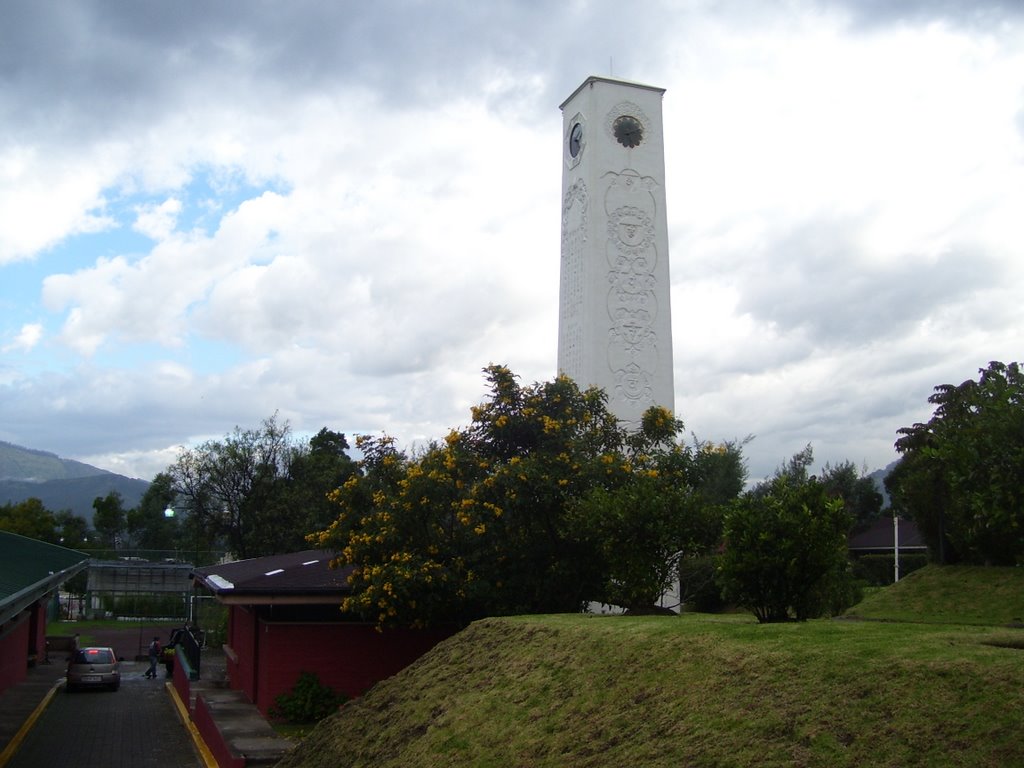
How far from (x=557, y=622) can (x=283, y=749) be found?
23.2 feet

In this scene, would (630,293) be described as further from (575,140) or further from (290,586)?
(290,586)

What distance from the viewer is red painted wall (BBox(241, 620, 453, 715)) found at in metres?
21.4

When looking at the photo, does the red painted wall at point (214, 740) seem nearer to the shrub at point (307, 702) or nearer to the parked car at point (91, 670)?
the shrub at point (307, 702)

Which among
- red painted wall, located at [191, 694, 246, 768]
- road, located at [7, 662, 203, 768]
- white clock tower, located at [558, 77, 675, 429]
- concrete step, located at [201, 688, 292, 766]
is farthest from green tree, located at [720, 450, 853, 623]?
white clock tower, located at [558, 77, 675, 429]

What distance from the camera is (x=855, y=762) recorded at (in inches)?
267

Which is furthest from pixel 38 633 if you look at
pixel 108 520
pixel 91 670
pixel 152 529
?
pixel 108 520

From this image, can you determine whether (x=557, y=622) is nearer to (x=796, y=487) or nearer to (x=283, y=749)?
(x=796, y=487)

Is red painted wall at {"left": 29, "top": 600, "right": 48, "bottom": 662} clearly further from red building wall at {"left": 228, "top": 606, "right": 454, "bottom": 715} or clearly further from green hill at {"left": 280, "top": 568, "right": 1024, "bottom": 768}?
green hill at {"left": 280, "top": 568, "right": 1024, "bottom": 768}

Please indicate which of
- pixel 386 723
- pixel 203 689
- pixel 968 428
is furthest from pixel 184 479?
pixel 968 428

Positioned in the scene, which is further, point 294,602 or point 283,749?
point 294,602

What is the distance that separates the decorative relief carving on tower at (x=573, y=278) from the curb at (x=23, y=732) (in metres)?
18.6

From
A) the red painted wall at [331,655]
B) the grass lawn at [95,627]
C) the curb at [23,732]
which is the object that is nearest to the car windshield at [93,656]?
the curb at [23,732]

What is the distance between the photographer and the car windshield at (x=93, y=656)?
3147 cm

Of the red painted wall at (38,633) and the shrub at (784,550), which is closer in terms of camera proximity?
the shrub at (784,550)
